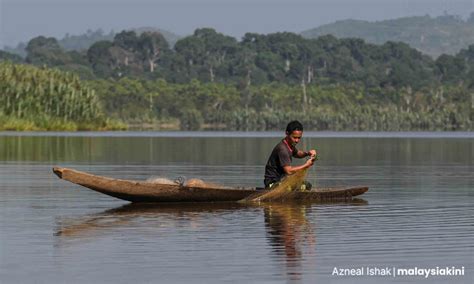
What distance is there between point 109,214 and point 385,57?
179705mm

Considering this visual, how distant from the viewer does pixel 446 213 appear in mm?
22000

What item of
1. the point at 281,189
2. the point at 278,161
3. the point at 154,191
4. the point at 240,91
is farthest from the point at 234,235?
the point at 240,91

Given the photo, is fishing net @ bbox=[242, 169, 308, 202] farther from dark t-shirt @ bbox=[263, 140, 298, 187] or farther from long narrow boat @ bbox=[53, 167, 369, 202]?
dark t-shirt @ bbox=[263, 140, 298, 187]

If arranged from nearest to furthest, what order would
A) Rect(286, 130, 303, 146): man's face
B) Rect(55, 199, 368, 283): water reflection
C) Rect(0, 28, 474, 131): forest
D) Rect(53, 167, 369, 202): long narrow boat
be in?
Rect(55, 199, 368, 283): water reflection → Rect(53, 167, 369, 202): long narrow boat → Rect(286, 130, 303, 146): man's face → Rect(0, 28, 474, 131): forest

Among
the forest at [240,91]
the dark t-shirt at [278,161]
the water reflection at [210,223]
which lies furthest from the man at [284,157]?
the forest at [240,91]

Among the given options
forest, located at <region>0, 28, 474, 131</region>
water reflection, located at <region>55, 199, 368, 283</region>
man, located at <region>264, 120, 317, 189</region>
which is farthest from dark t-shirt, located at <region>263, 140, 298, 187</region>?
forest, located at <region>0, 28, 474, 131</region>

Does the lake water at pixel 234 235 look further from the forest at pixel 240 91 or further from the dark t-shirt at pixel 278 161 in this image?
the forest at pixel 240 91

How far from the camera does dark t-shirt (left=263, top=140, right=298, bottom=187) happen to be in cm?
2369

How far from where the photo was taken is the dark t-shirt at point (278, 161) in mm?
23688

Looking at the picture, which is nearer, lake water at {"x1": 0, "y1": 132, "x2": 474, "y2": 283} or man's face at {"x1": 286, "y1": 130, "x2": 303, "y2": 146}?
lake water at {"x1": 0, "y1": 132, "x2": 474, "y2": 283}

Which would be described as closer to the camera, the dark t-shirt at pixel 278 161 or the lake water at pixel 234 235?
the lake water at pixel 234 235

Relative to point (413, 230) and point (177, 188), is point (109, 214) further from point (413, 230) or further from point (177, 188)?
point (413, 230)

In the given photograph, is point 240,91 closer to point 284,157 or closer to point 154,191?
point 284,157

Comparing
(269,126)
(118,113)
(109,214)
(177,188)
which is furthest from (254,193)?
(118,113)
